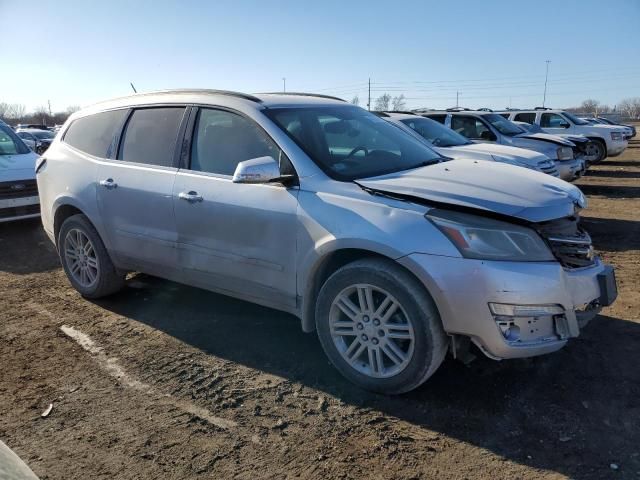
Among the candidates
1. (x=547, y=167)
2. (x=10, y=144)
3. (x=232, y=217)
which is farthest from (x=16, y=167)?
(x=547, y=167)

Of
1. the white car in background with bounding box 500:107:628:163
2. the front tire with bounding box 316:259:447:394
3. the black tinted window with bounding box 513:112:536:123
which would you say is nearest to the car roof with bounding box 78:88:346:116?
the front tire with bounding box 316:259:447:394

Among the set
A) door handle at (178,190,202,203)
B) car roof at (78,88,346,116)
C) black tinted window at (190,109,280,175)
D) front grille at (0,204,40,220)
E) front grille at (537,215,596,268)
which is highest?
car roof at (78,88,346,116)

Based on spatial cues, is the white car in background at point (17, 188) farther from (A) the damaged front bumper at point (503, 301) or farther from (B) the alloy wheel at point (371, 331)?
(A) the damaged front bumper at point (503, 301)

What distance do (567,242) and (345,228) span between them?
4.28 ft

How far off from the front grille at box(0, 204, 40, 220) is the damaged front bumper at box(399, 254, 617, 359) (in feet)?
23.3

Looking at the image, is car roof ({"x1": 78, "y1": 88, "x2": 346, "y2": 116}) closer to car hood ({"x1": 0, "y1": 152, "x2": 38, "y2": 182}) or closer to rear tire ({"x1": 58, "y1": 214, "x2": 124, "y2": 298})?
rear tire ({"x1": 58, "y1": 214, "x2": 124, "y2": 298})

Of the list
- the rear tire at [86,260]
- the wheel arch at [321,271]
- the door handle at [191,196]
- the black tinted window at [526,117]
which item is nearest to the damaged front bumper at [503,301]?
the wheel arch at [321,271]

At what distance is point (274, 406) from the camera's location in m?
3.25

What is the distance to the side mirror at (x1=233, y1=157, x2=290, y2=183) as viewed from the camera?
3.42 m

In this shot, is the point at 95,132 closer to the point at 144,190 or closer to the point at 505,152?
the point at 144,190

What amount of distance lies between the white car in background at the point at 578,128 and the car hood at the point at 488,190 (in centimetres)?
1419

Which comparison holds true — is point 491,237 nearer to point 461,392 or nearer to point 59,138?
point 461,392

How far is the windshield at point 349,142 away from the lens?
369 centimetres

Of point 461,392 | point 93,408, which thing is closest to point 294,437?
point 461,392
